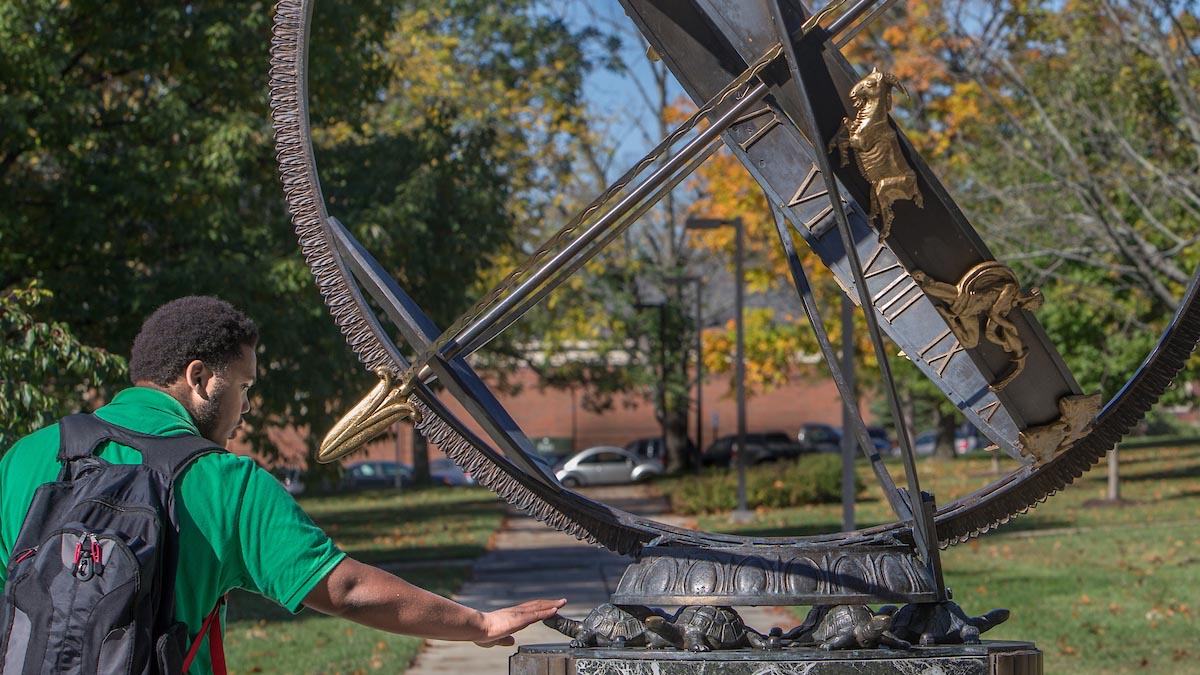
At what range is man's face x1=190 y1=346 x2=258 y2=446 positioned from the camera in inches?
120

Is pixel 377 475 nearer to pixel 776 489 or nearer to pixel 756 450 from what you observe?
pixel 756 450

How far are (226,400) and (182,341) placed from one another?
0.18m

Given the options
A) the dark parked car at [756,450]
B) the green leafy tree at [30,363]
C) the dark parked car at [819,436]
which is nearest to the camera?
the green leafy tree at [30,363]

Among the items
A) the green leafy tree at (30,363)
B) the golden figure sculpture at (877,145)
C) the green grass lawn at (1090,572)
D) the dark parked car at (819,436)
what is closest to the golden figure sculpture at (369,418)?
the golden figure sculpture at (877,145)

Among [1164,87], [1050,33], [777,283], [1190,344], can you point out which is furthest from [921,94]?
[1190,344]

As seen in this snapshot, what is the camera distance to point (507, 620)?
325 centimetres

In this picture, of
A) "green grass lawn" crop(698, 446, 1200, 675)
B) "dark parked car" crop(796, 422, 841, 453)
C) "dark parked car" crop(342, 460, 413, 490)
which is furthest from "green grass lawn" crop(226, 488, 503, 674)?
"dark parked car" crop(796, 422, 841, 453)

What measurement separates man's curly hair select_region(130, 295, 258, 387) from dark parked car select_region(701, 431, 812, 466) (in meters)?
35.4

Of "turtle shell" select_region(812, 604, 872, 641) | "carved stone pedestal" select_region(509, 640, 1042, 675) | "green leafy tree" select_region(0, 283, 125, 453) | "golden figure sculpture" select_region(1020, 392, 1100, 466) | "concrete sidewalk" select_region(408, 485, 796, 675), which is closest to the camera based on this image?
"carved stone pedestal" select_region(509, 640, 1042, 675)

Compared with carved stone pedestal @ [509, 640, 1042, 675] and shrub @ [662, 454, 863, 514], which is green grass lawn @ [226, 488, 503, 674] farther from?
carved stone pedestal @ [509, 640, 1042, 675]

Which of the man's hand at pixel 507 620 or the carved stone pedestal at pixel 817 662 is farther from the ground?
the man's hand at pixel 507 620

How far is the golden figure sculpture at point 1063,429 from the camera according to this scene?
411 cm

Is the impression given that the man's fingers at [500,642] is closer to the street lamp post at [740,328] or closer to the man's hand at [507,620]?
the man's hand at [507,620]

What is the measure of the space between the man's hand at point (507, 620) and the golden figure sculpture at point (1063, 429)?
5.24 feet
